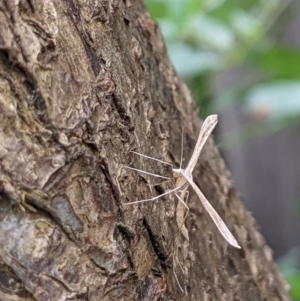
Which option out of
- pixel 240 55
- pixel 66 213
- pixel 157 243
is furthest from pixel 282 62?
pixel 66 213

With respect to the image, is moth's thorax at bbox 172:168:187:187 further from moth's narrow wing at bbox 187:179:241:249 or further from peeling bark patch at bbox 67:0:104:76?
peeling bark patch at bbox 67:0:104:76

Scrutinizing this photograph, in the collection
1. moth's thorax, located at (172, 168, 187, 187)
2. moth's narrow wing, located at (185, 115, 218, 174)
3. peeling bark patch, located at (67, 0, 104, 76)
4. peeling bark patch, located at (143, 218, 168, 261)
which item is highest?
peeling bark patch, located at (67, 0, 104, 76)

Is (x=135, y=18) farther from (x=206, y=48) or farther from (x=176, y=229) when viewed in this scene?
(x=206, y=48)

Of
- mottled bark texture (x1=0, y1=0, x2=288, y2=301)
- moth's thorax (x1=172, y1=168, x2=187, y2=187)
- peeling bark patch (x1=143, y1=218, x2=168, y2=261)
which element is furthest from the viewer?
moth's thorax (x1=172, y1=168, x2=187, y2=187)

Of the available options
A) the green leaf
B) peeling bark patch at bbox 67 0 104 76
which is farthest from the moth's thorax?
the green leaf

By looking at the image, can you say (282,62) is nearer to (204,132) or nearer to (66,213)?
(204,132)

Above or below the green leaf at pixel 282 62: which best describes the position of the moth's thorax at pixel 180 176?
below

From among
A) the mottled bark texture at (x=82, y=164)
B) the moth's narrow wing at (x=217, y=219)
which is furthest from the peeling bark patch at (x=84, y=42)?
the moth's narrow wing at (x=217, y=219)

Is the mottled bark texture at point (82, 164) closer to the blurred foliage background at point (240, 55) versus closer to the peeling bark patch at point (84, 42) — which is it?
the peeling bark patch at point (84, 42)

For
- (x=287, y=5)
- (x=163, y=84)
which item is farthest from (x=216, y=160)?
(x=287, y=5)
